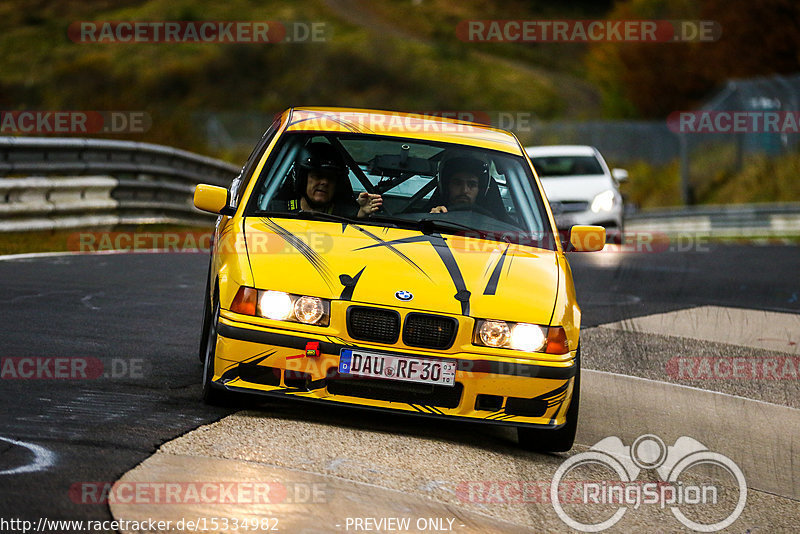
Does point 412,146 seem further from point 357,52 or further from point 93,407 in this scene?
point 357,52

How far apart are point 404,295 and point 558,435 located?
106cm

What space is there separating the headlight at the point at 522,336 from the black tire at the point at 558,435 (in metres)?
0.18

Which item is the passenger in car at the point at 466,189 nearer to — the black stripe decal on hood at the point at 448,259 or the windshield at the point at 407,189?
the windshield at the point at 407,189

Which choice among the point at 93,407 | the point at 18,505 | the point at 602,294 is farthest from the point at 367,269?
the point at 602,294

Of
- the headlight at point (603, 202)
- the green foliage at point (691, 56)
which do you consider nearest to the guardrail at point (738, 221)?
the headlight at point (603, 202)

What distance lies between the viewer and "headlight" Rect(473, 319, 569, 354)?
6180mm

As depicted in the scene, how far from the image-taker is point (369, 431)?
627cm

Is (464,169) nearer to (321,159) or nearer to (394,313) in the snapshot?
(321,159)

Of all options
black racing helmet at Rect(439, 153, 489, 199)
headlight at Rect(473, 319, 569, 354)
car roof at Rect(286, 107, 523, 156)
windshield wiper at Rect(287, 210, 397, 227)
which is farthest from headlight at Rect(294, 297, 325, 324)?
car roof at Rect(286, 107, 523, 156)

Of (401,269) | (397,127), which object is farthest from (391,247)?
(397,127)

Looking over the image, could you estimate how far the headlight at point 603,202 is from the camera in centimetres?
1930

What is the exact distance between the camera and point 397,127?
25.2 feet

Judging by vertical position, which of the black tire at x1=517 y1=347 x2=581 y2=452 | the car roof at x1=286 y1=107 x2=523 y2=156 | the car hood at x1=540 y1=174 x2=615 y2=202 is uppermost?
the car hood at x1=540 y1=174 x2=615 y2=202

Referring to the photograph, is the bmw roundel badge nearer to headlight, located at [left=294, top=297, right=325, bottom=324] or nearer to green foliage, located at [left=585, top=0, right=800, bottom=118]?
headlight, located at [left=294, top=297, right=325, bottom=324]
